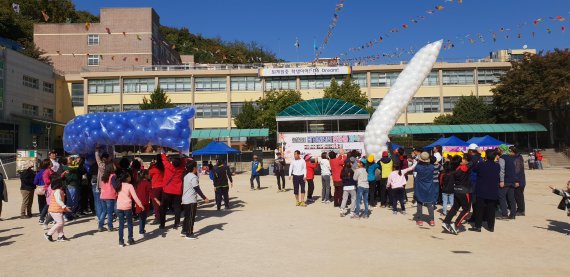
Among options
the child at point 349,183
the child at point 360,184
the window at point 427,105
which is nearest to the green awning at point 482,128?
the window at point 427,105

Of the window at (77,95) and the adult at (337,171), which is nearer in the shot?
the adult at (337,171)

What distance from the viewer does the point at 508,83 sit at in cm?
4375

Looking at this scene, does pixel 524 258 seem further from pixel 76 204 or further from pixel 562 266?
pixel 76 204

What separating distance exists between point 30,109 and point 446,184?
46909 millimetres

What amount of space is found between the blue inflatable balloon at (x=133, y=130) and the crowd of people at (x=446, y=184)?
3.60 meters

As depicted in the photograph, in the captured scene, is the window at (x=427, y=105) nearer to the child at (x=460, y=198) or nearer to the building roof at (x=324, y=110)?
the building roof at (x=324, y=110)

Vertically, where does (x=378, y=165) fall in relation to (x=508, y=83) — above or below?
below

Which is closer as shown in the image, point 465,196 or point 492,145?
point 465,196

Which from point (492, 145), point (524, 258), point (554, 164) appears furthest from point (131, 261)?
point (554, 164)

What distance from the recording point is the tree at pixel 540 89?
40.4m

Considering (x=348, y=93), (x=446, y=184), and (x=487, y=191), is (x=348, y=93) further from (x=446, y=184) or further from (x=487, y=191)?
(x=487, y=191)

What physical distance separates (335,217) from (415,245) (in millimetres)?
3319

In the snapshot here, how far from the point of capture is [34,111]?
45281 mm

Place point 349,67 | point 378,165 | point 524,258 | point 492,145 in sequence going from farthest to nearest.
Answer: point 349,67 → point 492,145 → point 378,165 → point 524,258
